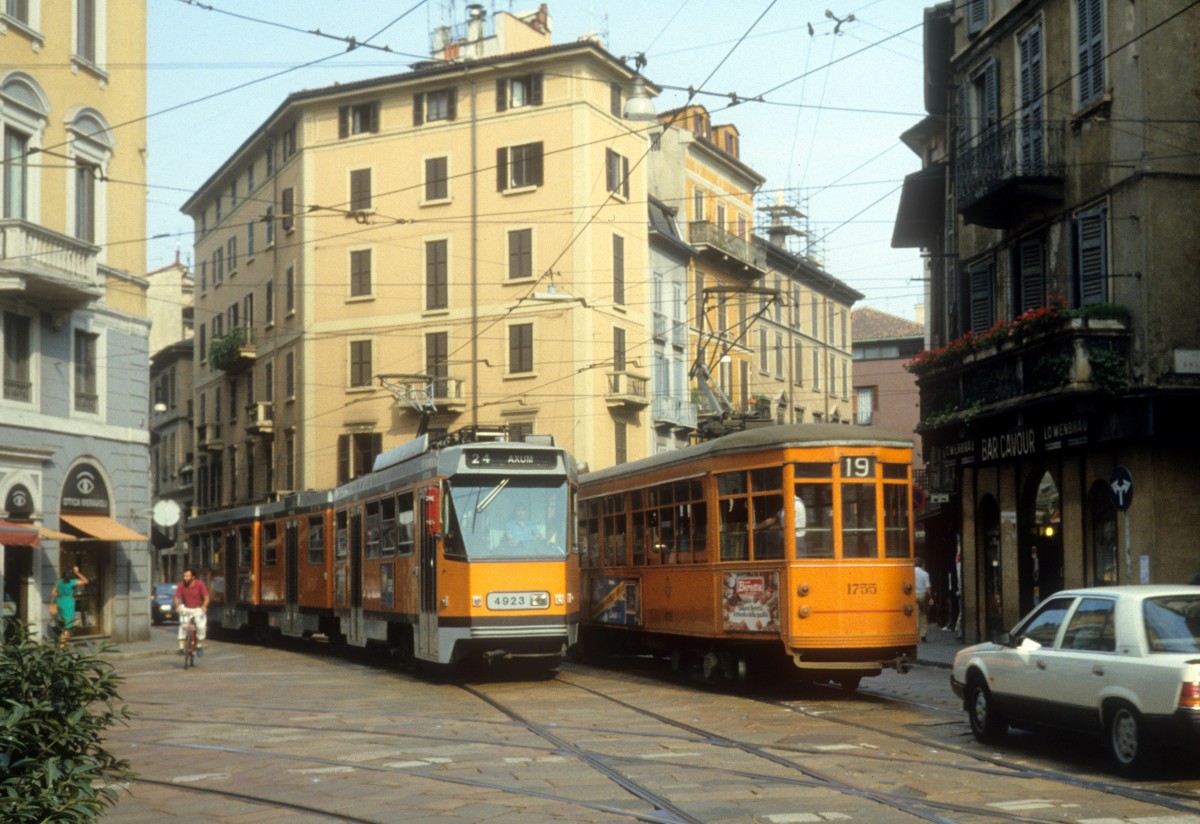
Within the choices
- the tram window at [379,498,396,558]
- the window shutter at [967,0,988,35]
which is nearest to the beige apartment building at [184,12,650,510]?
the window shutter at [967,0,988,35]

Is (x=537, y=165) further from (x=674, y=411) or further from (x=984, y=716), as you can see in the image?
(x=984, y=716)

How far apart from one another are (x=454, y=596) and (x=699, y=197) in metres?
38.7

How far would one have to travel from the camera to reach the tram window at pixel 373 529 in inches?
910

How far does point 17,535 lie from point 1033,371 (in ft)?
54.7

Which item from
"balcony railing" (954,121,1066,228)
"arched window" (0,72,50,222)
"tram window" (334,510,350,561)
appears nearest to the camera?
"balcony railing" (954,121,1066,228)

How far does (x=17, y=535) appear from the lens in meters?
27.8

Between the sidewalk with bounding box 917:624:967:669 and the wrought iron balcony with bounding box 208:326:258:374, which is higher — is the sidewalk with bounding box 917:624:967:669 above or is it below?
below

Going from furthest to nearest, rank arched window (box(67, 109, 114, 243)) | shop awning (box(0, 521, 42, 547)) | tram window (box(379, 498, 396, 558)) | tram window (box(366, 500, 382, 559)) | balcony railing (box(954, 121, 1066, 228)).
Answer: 1. arched window (box(67, 109, 114, 243))
2. shop awning (box(0, 521, 42, 547))
3. balcony railing (box(954, 121, 1066, 228))
4. tram window (box(366, 500, 382, 559))
5. tram window (box(379, 498, 396, 558))

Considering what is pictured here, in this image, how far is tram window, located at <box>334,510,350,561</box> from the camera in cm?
2522

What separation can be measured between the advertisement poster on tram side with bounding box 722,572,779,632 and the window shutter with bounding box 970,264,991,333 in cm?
1106

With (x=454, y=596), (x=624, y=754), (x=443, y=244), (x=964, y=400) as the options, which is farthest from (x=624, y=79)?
(x=624, y=754)

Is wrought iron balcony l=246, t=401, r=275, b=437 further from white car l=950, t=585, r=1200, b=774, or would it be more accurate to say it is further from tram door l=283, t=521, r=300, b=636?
white car l=950, t=585, r=1200, b=774

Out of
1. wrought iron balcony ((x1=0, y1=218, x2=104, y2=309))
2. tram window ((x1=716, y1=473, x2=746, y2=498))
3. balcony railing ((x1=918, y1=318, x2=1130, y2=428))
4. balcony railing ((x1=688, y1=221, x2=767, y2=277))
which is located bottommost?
tram window ((x1=716, y1=473, x2=746, y2=498))

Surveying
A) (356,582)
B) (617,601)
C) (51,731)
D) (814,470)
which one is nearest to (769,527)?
(814,470)
